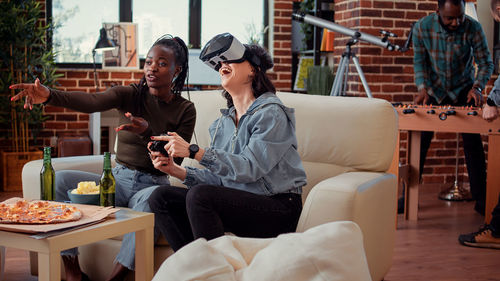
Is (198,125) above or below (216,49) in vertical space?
below

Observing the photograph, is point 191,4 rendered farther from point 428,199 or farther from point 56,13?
point 428,199

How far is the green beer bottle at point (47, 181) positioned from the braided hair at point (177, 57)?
1.92 feet

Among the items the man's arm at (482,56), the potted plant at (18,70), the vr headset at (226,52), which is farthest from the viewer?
the potted plant at (18,70)

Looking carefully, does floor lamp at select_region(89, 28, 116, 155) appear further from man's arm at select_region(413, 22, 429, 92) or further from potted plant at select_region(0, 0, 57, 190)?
man's arm at select_region(413, 22, 429, 92)

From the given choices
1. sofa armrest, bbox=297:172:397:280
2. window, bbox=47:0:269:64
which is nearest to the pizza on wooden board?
sofa armrest, bbox=297:172:397:280

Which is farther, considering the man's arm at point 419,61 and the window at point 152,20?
the window at point 152,20

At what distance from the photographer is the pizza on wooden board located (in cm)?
197

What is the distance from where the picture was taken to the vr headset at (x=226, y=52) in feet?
8.02

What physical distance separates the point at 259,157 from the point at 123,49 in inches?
147

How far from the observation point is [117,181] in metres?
2.69

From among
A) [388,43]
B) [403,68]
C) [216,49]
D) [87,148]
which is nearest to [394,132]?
[216,49]

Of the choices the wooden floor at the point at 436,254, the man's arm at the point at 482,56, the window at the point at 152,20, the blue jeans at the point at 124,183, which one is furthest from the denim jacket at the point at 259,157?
the window at the point at 152,20

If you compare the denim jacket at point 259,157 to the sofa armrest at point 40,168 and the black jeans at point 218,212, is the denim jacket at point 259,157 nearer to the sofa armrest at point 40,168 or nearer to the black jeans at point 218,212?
the black jeans at point 218,212

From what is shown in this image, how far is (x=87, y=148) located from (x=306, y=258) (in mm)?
4239
